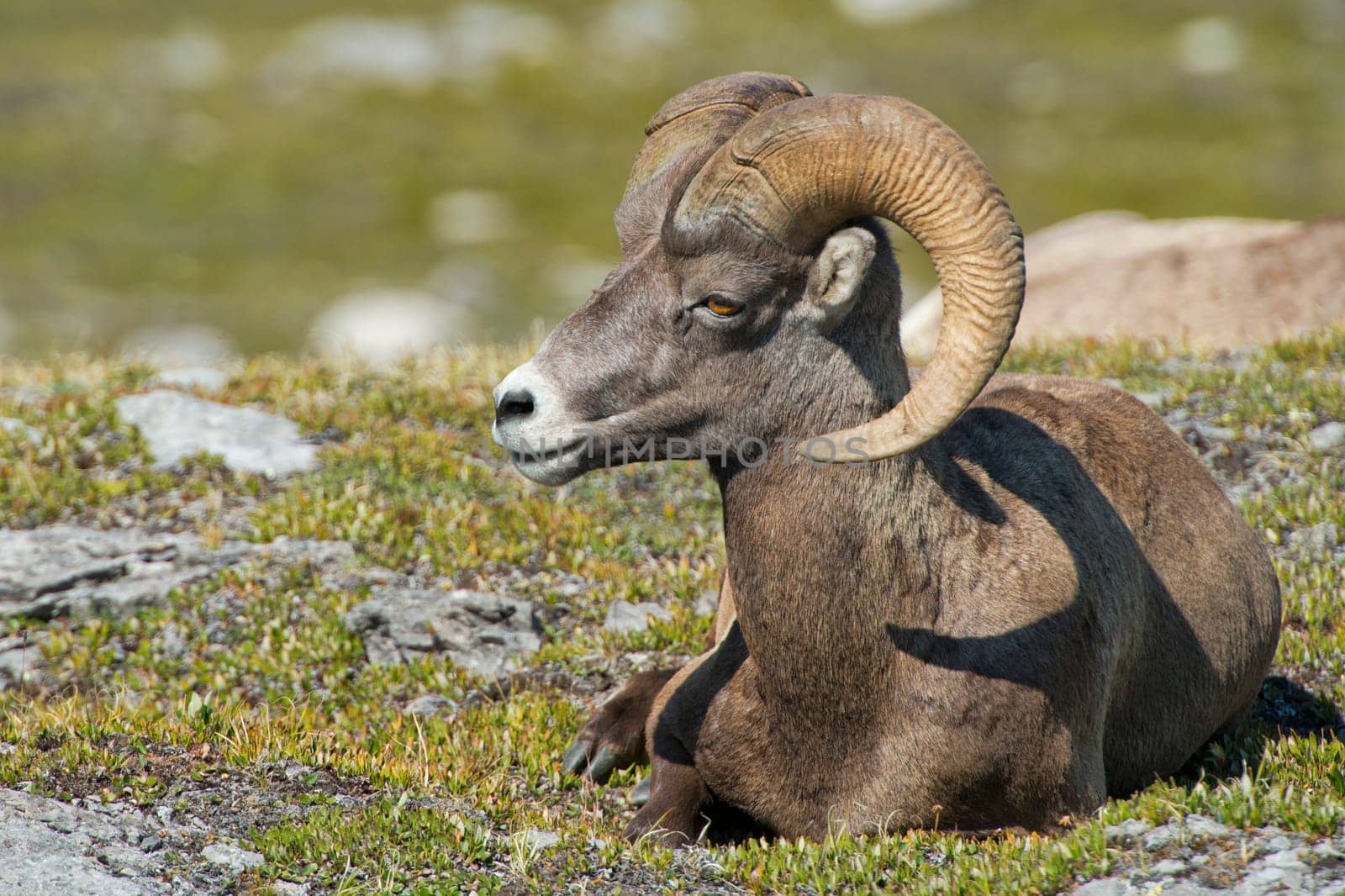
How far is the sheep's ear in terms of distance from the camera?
5.61 metres

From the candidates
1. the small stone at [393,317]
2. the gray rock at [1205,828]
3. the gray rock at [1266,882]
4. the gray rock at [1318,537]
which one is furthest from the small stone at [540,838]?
the small stone at [393,317]

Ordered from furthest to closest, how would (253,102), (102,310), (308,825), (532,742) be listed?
(253,102) → (102,310) → (532,742) → (308,825)

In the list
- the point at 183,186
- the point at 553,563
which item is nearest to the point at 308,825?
the point at 553,563

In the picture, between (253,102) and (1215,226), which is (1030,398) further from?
(253,102)

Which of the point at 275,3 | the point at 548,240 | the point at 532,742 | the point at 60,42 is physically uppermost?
the point at 275,3

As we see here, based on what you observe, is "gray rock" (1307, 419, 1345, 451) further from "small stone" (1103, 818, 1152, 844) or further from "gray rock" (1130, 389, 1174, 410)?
"small stone" (1103, 818, 1152, 844)

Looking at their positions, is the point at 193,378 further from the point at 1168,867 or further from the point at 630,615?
the point at 1168,867

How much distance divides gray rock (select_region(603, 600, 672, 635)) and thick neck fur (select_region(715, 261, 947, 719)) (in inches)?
106

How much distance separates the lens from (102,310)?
44.9 meters

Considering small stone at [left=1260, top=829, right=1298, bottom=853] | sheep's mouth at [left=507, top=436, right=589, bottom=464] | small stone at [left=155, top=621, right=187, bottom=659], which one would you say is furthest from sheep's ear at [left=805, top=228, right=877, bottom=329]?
small stone at [left=155, top=621, right=187, bottom=659]

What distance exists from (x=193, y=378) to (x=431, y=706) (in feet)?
17.9

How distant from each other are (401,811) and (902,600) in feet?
7.63

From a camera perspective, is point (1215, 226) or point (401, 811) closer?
point (401, 811)

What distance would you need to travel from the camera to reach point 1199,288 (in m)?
15.4
